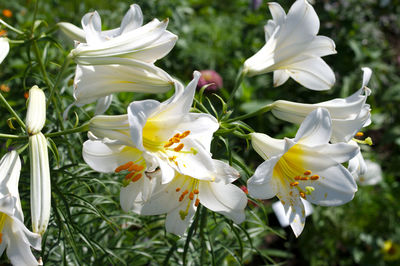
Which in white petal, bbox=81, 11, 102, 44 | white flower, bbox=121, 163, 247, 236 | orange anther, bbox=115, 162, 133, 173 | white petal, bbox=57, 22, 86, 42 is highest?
white petal, bbox=81, 11, 102, 44

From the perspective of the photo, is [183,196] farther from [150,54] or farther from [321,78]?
[321,78]

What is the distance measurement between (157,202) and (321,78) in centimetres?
63

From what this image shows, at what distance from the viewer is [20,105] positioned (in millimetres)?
2262

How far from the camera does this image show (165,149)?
110 centimetres

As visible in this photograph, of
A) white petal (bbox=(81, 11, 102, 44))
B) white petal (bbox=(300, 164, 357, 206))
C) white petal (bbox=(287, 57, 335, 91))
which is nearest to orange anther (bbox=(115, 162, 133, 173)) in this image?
white petal (bbox=(81, 11, 102, 44))

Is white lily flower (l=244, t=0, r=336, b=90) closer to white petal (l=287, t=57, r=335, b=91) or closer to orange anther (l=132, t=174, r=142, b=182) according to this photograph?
white petal (l=287, t=57, r=335, b=91)

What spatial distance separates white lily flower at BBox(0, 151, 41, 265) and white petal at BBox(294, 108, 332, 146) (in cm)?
62

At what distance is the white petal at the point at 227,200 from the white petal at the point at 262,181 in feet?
0.25

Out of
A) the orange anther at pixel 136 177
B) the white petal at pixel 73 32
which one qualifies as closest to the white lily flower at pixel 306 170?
the orange anther at pixel 136 177

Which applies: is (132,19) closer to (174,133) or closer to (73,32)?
(73,32)

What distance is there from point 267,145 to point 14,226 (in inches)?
24.5

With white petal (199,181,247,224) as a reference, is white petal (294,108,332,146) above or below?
above

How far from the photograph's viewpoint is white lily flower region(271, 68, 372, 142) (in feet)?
3.91

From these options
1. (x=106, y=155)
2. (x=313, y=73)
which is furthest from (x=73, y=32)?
(x=313, y=73)
